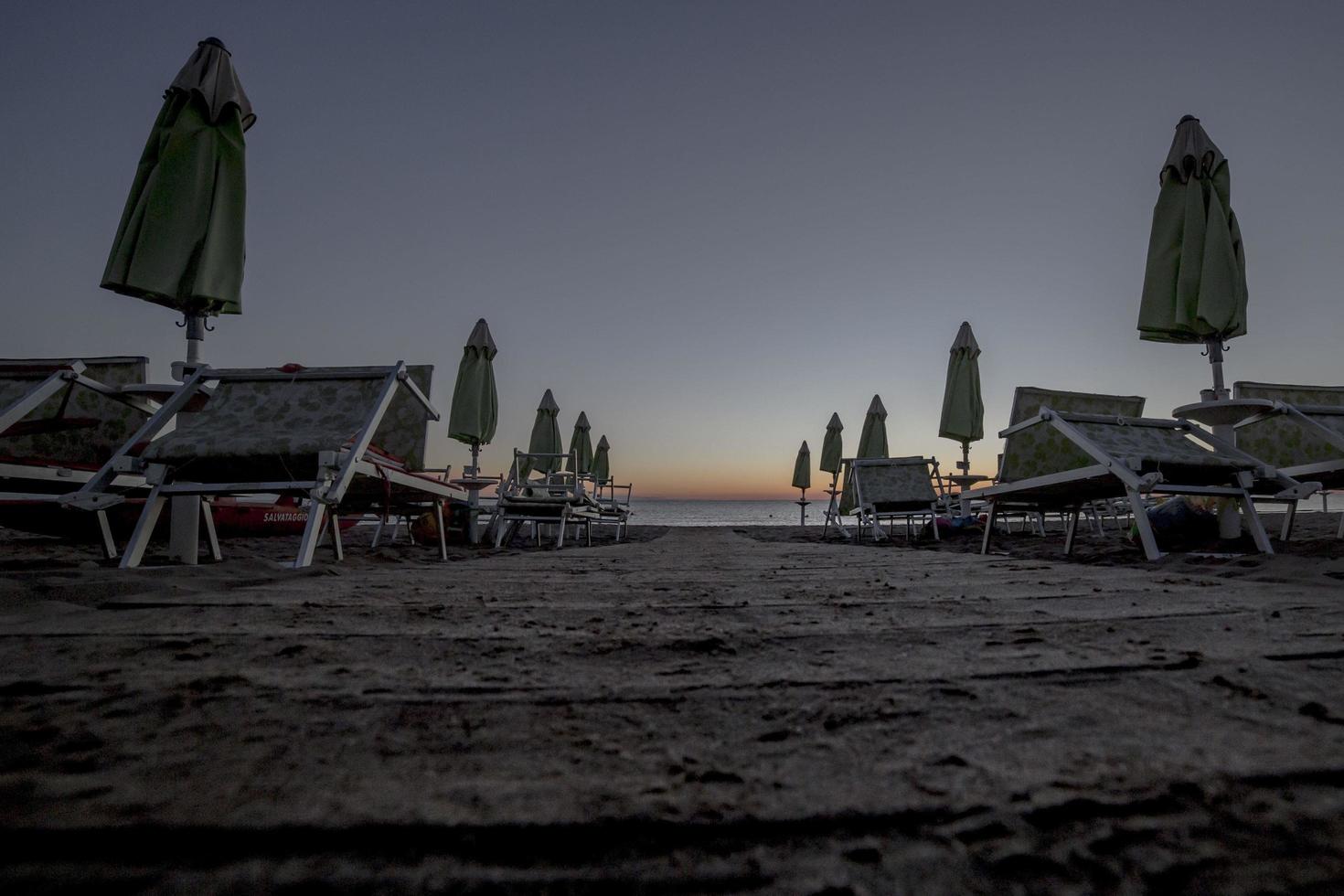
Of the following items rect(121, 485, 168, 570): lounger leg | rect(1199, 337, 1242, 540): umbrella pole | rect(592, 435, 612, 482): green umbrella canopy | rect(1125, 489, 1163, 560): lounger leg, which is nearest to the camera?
rect(121, 485, 168, 570): lounger leg

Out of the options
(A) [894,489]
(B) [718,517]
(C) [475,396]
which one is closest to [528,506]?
(C) [475,396]

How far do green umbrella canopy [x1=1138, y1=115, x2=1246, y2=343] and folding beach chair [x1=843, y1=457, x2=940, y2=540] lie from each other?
11.5 feet

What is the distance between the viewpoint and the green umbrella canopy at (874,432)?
11852mm

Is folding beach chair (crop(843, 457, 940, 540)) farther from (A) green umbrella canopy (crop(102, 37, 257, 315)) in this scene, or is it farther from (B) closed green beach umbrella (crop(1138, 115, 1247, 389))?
(A) green umbrella canopy (crop(102, 37, 257, 315))

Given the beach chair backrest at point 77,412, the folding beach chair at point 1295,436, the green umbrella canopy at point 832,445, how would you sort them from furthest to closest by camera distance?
the green umbrella canopy at point 832,445
the folding beach chair at point 1295,436
the beach chair backrest at point 77,412

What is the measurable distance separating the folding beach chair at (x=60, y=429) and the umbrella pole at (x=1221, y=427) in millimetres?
7065

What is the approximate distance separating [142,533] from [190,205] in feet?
7.16

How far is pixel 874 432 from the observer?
470 inches

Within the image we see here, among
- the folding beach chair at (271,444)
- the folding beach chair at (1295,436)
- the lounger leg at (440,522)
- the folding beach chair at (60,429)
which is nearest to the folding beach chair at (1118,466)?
the folding beach chair at (1295,436)

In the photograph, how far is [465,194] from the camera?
14.5 meters

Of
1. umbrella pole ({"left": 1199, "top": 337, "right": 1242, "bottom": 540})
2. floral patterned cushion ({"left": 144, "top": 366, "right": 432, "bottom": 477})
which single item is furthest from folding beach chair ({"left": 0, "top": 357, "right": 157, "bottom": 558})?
umbrella pole ({"left": 1199, "top": 337, "right": 1242, "bottom": 540})

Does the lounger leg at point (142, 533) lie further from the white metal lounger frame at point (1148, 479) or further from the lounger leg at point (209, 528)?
the white metal lounger frame at point (1148, 479)

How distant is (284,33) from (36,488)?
34.3 feet

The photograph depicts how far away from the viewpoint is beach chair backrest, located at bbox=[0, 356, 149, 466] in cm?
349
